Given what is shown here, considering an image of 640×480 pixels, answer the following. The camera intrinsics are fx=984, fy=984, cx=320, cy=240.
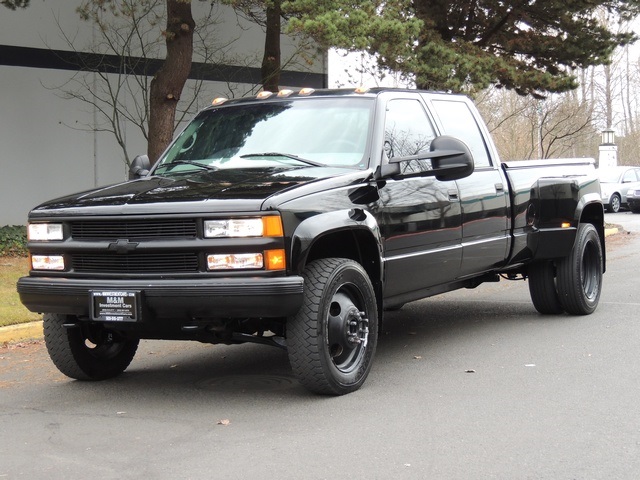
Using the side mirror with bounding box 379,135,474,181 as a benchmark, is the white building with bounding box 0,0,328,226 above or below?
above

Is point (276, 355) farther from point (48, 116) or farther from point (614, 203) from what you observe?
point (614, 203)

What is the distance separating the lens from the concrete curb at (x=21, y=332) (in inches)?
339

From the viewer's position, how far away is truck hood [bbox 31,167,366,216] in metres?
5.64

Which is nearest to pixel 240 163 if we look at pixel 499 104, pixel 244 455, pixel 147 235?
pixel 147 235

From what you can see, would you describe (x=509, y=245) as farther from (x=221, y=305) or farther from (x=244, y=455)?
(x=244, y=455)

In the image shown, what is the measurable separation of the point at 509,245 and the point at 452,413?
299cm

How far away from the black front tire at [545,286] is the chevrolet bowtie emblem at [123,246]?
15.4 feet

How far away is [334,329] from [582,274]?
3982 millimetres

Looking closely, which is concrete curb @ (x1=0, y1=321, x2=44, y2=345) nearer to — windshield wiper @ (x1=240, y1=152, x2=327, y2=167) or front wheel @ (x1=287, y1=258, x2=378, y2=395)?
windshield wiper @ (x1=240, y1=152, x2=327, y2=167)

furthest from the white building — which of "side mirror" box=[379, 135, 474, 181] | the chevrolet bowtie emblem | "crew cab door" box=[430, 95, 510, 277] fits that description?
the chevrolet bowtie emblem

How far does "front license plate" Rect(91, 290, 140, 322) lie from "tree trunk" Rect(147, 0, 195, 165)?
8.79 m

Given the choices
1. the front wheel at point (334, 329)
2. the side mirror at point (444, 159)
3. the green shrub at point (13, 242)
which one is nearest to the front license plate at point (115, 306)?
the front wheel at point (334, 329)

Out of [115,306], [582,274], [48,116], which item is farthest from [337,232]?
[48,116]

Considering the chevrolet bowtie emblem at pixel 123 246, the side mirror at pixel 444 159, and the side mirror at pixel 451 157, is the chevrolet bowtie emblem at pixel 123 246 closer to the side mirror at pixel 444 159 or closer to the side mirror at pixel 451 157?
the side mirror at pixel 444 159
